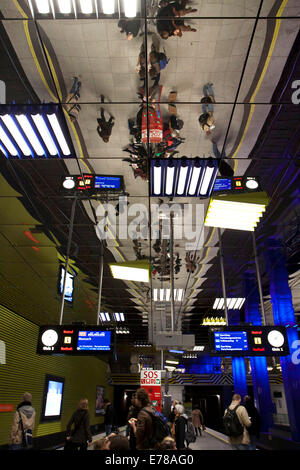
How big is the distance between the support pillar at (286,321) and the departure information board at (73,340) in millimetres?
4943

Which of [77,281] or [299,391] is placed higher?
[77,281]

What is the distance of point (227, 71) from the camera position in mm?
4289

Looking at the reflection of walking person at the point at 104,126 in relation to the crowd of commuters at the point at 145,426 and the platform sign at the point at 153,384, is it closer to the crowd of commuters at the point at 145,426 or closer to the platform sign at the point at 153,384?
the crowd of commuters at the point at 145,426

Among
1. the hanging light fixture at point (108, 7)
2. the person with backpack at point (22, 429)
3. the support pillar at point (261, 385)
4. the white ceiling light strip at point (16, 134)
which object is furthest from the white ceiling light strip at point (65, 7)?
the support pillar at point (261, 385)

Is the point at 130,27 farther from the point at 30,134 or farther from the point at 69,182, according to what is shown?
the point at 69,182

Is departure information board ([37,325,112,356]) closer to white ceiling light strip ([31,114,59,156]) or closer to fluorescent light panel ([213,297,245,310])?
white ceiling light strip ([31,114,59,156])

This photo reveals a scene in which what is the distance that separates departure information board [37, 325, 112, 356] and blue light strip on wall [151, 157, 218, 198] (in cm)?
279

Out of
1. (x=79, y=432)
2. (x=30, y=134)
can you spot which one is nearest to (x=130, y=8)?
(x=30, y=134)

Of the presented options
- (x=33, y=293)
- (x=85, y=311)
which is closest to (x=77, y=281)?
(x=33, y=293)

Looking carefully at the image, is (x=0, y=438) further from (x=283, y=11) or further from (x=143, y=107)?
(x=283, y=11)

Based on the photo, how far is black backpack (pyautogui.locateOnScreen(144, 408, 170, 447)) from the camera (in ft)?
11.3

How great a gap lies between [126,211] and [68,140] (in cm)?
282

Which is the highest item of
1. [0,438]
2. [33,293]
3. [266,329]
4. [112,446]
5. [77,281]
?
[77,281]

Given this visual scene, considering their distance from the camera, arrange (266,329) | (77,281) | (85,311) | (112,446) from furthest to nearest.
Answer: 1. (85,311)
2. (77,281)
3. (266,329)
4. (112,446)
